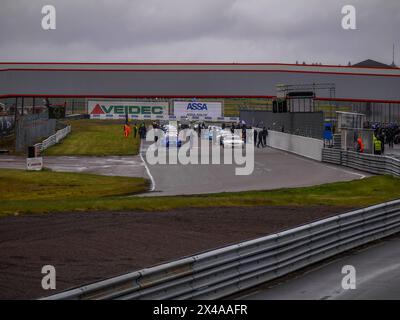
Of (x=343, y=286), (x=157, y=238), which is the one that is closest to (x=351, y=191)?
(x=157, y=238)

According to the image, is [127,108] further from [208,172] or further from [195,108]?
[208,172]

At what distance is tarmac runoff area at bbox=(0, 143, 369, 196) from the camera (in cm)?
3109

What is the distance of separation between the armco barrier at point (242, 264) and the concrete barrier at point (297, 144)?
29198mm

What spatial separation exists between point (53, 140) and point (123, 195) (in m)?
36.8

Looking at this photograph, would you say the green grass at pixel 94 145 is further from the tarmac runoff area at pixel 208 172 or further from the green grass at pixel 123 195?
the green grass at pixel 123 195

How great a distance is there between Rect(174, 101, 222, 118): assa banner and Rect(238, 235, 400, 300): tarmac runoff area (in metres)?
55.9

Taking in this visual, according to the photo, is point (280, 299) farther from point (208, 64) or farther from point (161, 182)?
point (208, 64)

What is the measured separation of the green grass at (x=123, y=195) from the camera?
22422mm

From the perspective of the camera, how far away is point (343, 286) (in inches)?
490

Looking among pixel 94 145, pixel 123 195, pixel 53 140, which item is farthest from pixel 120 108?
pixel 123 195

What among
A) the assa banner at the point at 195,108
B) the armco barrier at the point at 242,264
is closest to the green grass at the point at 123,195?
the armco barrier at the point at 242,264

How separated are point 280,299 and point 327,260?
12.4ft

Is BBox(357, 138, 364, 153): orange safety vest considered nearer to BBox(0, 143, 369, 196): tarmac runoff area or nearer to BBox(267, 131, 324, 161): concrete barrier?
BBox(0, 143, 369, 196): tarmac runoff area
